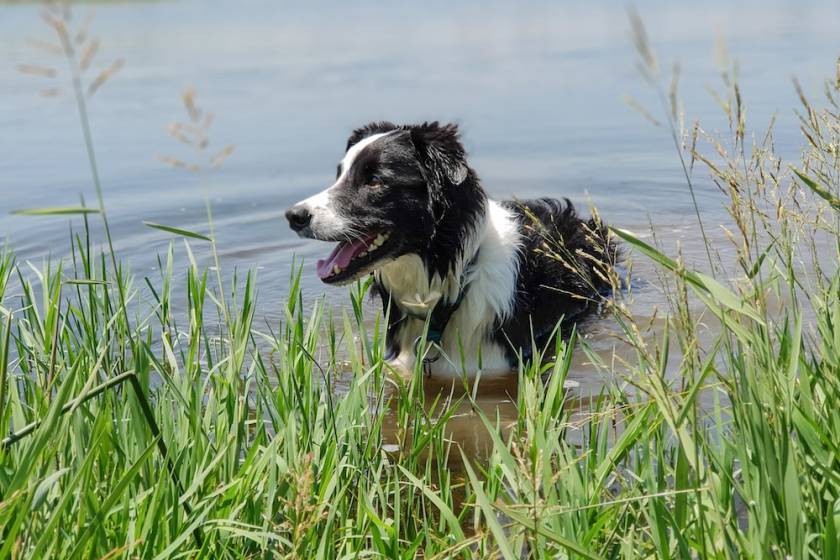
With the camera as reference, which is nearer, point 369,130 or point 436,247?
point 436,247

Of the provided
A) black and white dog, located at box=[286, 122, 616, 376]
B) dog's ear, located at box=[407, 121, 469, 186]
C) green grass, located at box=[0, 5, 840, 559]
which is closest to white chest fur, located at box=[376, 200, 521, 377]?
black and white dog, located at box=[286, 122, 616, 376]

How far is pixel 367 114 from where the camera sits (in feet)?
33.4

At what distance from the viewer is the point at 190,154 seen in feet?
31.7

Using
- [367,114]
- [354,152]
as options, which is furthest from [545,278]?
[367,114]

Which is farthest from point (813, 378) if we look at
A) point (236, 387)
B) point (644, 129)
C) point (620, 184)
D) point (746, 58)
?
point (746, 58)

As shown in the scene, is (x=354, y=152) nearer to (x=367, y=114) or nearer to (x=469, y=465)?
(x=469, y=465)

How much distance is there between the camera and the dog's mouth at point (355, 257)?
456cm

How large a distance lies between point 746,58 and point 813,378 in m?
10.4

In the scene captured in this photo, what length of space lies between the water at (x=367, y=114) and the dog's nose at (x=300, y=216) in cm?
96

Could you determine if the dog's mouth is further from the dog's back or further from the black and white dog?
the dog's back

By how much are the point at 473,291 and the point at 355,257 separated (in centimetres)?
64

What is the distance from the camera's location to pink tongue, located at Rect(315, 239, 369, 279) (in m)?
4.59

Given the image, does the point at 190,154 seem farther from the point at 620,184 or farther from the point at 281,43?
the point at 281,43

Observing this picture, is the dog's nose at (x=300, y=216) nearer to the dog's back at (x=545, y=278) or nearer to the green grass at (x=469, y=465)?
the dog's back at (x=545, y=278)
